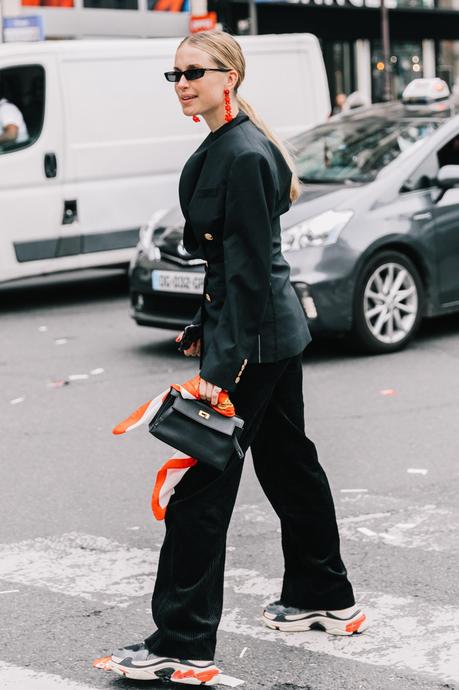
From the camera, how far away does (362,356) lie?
29.5 feet

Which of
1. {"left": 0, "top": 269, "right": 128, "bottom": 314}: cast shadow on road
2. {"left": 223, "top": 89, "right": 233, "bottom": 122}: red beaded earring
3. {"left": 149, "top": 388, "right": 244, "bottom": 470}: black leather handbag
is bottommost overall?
{"left": 0, "top": 269, "right": 128, "bottom": 314}: cast shadow on road

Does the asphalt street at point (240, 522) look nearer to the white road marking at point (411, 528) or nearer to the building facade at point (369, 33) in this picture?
the white road marking at point (411, 528)

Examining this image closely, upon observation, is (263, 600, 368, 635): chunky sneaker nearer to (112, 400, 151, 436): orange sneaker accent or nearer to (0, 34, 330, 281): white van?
(112, 400, 151, 436): orange sneaker accent

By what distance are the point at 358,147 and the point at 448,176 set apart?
84 centimetres

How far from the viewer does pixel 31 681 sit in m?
3.87

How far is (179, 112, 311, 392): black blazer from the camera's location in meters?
3.69

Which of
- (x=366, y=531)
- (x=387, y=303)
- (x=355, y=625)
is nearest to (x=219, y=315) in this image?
(x=355, y=625)

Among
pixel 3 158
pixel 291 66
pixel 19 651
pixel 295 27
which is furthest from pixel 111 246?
pixel 295 27

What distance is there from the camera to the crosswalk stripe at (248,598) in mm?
4031

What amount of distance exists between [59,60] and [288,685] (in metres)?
8.66

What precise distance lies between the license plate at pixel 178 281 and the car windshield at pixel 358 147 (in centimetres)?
123

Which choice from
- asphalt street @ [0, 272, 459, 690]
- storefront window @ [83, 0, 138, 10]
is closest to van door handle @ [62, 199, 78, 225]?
asphalt street @ [0, 272, 459, 690]

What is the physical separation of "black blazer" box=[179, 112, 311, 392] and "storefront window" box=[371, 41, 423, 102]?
111ft

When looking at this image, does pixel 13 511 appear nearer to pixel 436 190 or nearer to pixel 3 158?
pixel 436 190
